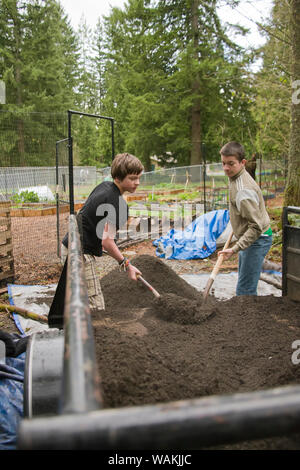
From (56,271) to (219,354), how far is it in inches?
156

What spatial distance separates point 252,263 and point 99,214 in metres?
1.73

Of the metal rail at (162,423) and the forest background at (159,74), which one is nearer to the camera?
the metal rail at (162,423)

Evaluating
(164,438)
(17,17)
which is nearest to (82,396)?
(164,438)

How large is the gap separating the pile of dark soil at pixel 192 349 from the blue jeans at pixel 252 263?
208 mm

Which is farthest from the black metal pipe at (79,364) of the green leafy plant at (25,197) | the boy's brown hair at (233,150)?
the green leafy plant at (25,197)

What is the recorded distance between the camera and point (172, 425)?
58cm

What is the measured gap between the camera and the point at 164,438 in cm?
57

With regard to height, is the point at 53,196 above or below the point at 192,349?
above

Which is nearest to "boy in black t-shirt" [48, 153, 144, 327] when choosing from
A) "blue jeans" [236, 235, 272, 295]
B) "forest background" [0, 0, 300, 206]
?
"blue jeans" [236, 235, 272, 295]

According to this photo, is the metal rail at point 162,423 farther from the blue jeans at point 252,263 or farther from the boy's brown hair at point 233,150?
the blue jeans at point 252,263

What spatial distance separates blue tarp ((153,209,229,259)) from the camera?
738 cm

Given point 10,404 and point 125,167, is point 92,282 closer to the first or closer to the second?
point 125,167

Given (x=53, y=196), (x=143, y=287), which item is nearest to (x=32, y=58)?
(x=53, y=196)

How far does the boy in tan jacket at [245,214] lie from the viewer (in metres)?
3.50
